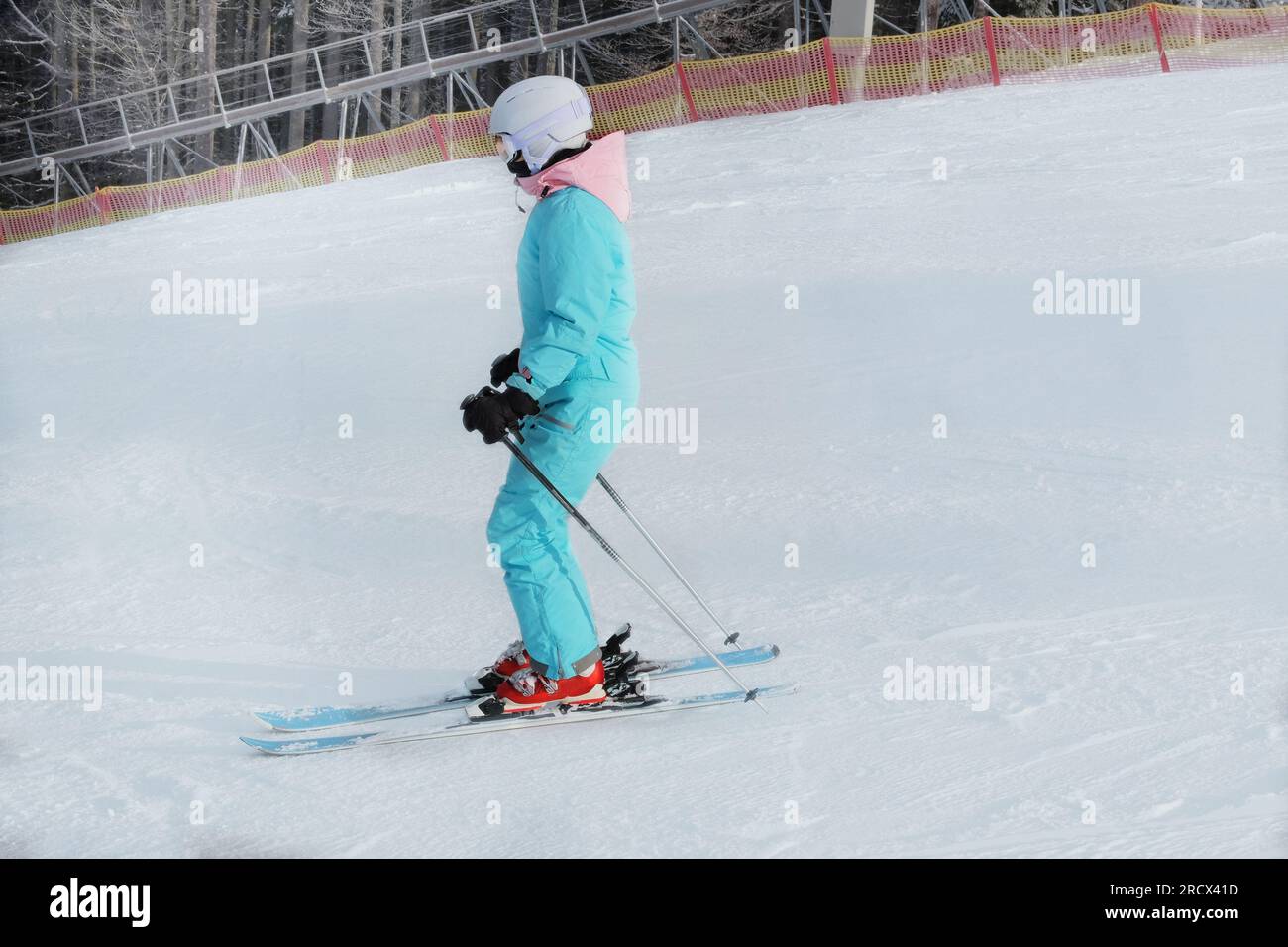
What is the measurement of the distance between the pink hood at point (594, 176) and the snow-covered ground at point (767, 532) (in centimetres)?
137

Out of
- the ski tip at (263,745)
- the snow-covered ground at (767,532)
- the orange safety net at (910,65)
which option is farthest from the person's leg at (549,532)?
the orange safety net at (910,65)

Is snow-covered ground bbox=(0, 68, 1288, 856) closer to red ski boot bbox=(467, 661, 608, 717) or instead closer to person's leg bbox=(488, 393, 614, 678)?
red ski boot bbox=(467, 661, 608, 717)

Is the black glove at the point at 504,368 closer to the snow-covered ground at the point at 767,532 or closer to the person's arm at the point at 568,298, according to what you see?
the person's arm at the point at 568,298

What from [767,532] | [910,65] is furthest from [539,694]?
[910,65]

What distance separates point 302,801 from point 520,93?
70.3 inches

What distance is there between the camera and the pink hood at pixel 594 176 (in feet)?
9.91

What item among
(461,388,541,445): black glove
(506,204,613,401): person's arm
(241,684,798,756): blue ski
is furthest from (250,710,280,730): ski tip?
(506,204,613,401): person's arm

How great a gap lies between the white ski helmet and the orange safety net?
12133 millimetres

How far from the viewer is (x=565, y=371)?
3.01 metres

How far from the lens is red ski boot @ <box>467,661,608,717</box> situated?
3.32 m

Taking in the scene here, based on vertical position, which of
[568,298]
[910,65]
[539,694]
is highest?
[910,65]

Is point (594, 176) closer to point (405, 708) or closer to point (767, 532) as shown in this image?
point (405, 708)

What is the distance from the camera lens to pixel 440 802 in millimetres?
3004

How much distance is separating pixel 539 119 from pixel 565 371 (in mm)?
608
